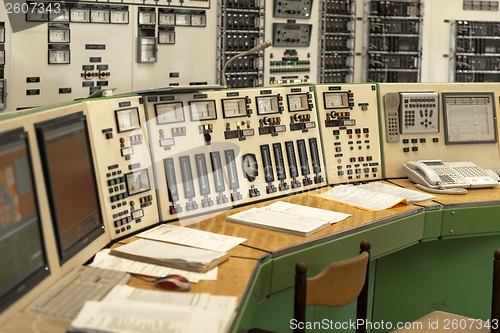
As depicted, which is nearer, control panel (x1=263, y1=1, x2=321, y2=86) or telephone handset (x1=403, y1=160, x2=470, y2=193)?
telephone handset (x1=403, y1=160, x2=470, y2=193)

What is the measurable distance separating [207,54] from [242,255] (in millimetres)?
4299

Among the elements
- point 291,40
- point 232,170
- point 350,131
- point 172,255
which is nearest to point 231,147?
point 232,170

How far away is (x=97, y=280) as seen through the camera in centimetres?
212

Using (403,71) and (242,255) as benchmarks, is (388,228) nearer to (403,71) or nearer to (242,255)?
(242,255)

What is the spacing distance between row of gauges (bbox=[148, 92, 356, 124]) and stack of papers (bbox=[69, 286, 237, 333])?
1.07m

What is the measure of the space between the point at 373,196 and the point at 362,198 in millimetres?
63

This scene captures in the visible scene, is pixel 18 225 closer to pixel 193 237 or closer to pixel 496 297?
pixel 193 237

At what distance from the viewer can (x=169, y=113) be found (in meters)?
2.98

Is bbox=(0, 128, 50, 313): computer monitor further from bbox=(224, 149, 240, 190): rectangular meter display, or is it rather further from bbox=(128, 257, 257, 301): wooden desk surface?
bbox=(224, 149, 240, 190): rectangular meter display

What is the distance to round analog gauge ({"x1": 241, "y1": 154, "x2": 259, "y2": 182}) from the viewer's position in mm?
3266

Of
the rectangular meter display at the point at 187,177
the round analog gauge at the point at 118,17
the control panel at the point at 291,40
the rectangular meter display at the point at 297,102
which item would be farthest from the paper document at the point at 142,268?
the control panel at the point at 291,40

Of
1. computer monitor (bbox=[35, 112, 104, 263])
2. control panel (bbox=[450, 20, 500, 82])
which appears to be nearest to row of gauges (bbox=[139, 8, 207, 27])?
control panel (bbox=[450, 20, 500, 82])

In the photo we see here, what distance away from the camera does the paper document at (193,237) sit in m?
2.56

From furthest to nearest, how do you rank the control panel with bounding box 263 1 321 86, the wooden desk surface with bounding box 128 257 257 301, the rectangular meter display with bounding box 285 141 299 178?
the control panel with bounding box 263 1 321 86 < the rectangular meter display with bounding box 285 141 299 178 < the wooden desk surface with bounding box 128 257 257 301
